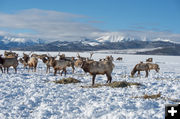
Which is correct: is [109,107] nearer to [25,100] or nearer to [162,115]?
[162,115]

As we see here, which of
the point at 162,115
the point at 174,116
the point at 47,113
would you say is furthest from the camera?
the point at 47,113

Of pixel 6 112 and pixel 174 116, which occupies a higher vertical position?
pixel 174 116

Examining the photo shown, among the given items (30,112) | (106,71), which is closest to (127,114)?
(30,112)

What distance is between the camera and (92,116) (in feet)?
22.8

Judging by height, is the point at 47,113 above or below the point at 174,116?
below

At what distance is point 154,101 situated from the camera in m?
8.52

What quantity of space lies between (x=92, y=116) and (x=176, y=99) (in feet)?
13.4

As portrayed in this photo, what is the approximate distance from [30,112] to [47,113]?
0.65m

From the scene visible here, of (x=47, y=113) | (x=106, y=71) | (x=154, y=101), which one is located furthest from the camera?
(x=106, y=71)

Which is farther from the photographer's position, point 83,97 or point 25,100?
point 83,97

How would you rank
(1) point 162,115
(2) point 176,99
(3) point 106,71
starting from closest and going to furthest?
(1) point 162,115 → (2) point 176,99 → (3) point 106,71

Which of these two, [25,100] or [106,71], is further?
[106,71]

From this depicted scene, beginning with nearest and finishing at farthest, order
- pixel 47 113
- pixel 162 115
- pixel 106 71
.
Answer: pixel 162 115
pixel 47 113
pixel 106 71

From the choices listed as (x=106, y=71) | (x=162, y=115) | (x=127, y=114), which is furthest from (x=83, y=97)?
(x=106, y=71)
